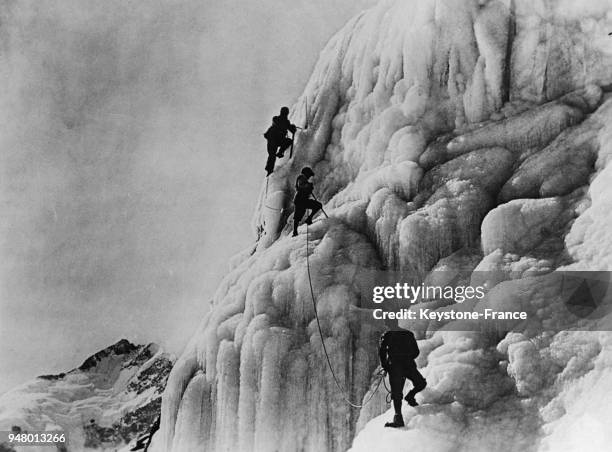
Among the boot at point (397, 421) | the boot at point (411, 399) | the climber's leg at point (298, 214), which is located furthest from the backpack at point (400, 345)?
the climber's leg at point (298, 214)

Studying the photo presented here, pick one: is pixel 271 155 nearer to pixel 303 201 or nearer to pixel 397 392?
pixel 303 201

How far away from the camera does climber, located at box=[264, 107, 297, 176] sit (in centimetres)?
845

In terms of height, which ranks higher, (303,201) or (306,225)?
(303,201)

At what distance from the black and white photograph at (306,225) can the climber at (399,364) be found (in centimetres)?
2

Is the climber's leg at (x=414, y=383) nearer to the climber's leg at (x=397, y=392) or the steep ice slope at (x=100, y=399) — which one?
the climber's leg at (x=397, y=392)

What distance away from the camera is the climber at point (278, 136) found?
8445 millimetres

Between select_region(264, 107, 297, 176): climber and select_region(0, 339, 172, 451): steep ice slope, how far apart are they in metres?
2.43

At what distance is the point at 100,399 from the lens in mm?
9008

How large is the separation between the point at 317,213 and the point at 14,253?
348 cm

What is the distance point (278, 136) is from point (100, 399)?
3.53 m

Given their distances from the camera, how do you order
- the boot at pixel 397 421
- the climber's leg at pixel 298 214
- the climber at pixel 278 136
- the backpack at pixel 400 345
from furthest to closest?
the climber at pixel 278 136 < the climber's leg at pixel 298 214 < the backpack at pixel 400 345 < the boot at pixel 397 421

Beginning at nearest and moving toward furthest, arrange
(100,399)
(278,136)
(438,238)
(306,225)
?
(438,238)
(306,225)
(278,136)
(100,399)

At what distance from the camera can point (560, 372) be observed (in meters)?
6.20

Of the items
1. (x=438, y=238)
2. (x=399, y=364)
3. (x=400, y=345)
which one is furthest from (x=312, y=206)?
(x=399, y=364)
